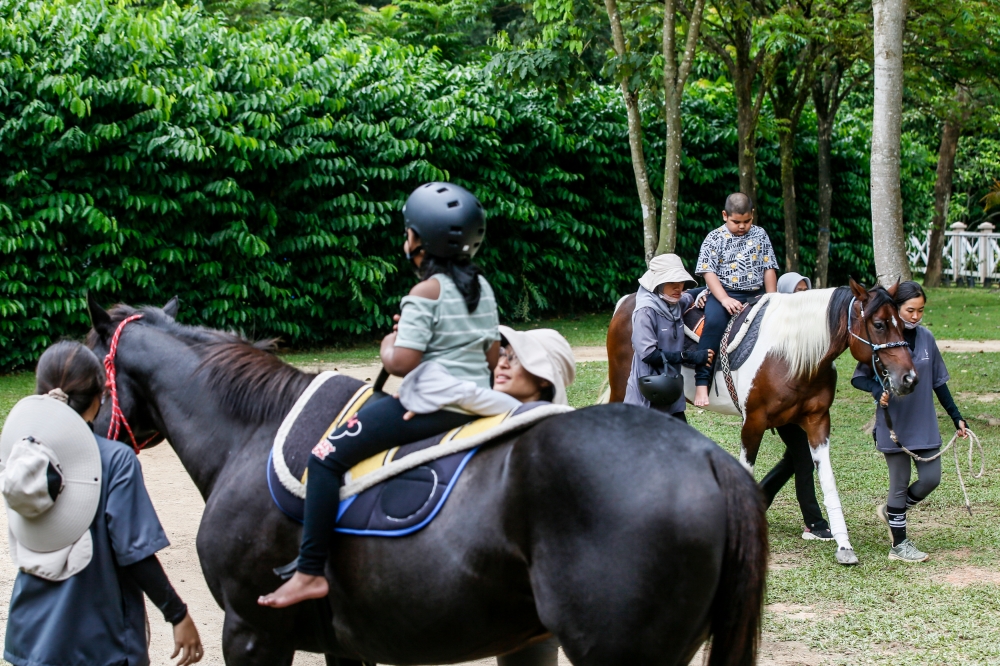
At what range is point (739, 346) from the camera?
6.46 meters

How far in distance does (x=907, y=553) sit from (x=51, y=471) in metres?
4.91

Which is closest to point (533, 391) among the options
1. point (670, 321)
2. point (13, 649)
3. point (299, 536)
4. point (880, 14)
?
point (299, 536)

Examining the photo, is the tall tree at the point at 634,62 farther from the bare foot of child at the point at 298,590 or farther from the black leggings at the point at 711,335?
the bare foot of child at the point at 298,590

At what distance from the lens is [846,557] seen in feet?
18.5

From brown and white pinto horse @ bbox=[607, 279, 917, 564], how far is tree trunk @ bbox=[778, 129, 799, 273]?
1275cm

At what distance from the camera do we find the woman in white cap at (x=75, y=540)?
113 inches

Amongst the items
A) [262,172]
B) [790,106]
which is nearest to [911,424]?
[262,172]

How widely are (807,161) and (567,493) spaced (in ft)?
65.2

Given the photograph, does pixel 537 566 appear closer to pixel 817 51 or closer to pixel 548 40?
pixel 548 40

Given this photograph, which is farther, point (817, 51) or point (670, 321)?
point (817, 51)

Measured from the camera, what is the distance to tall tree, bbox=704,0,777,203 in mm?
15617

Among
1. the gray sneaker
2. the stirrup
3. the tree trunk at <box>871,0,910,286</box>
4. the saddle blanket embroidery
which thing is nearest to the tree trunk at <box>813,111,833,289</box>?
the tree trunk at <box>871,0,910,286</box>

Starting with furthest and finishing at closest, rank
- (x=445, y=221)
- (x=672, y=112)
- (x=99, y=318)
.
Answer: (x=672, y=112)
(x=99, y=318)
(x=445, y=221)

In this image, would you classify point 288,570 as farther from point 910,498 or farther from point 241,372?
point 910,498
